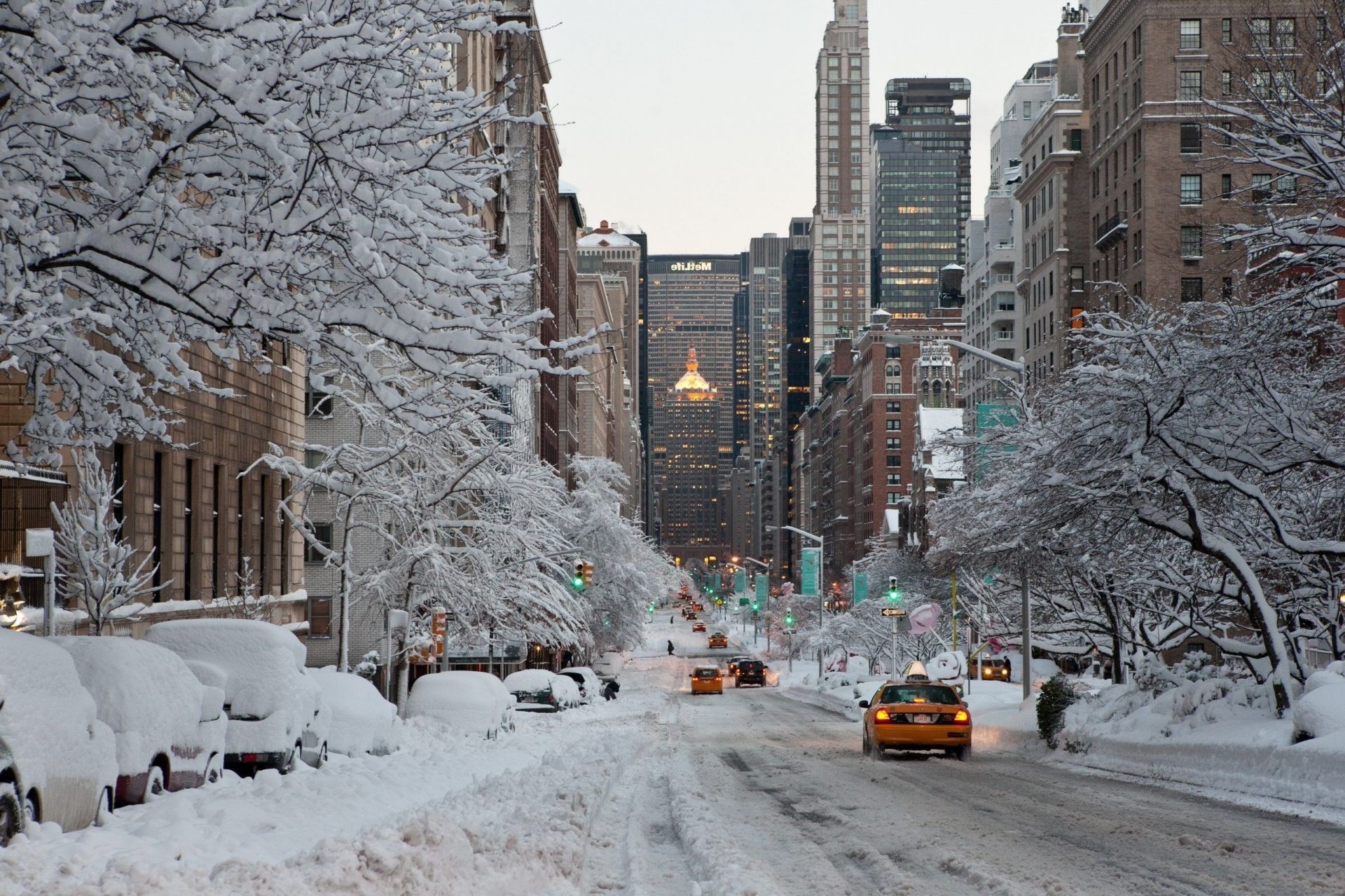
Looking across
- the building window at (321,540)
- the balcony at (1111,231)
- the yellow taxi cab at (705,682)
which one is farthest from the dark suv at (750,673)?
the balcony at (1111,231)

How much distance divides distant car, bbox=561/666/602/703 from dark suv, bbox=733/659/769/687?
19.5m

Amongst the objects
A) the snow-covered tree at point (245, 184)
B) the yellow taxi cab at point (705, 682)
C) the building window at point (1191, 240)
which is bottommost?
the yellow taxi cab at point (705, 682)

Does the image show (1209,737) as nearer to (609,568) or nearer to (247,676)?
(247,676)

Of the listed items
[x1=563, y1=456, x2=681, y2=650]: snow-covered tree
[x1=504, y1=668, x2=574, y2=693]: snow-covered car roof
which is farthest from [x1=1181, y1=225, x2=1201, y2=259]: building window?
[x1=504, y1=668, x2=574, y2=693]: snow-covered car roof

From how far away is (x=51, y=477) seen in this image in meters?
25.6

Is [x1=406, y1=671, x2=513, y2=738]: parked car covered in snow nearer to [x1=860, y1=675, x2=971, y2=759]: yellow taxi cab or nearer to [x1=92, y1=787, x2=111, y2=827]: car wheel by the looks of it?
[x1=860, y1=675, x2=971, y2=759]: yellow taxi cab

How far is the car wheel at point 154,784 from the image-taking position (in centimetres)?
1376

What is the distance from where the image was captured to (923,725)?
2547cm

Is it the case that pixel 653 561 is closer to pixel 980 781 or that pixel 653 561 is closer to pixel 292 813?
pixel 980 781

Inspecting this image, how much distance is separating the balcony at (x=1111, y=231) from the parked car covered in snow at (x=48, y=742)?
75.6 metres

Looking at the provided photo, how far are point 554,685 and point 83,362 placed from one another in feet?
122

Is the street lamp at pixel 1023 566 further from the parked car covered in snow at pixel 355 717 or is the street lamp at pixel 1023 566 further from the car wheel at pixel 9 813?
the car wheel at pixel 9 813

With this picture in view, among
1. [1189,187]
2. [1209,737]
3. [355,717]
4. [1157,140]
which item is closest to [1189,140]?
[1157,140]

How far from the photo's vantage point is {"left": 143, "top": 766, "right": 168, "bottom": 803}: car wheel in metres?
13.8
